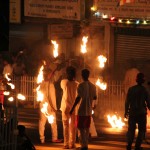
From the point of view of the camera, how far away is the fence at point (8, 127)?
37.5 ft

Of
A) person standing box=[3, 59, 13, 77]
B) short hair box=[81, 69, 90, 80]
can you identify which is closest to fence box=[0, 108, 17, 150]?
short hair box=[81, 69, 90, 80]

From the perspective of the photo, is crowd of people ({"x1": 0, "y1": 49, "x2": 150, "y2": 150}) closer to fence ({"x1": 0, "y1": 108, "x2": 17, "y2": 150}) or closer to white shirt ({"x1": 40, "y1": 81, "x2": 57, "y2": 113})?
white shirt ({"x1": 40, "y1": 81, "x2": 57, "y2": 113})

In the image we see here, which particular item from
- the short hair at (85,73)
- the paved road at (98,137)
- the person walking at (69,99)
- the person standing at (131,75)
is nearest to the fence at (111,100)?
the person standing at (131,75)

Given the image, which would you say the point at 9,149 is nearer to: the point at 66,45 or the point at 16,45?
the point at 66,45

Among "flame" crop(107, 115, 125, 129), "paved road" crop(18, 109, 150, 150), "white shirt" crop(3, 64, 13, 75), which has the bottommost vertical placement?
"paved road" crop(18, 109, 150, 150)

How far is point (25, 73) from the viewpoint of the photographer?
905 inches

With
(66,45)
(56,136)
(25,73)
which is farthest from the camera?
(66,45)

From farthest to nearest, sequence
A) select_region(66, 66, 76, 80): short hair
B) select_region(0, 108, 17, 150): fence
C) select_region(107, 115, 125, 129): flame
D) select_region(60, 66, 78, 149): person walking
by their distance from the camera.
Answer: select_region(107, 115, 125, 129): flame → select_region(60, 66, 78, 149): person walking → select_region(66, 66, 76, 80): short hair → select_region(0, 108, 17, 150): fence

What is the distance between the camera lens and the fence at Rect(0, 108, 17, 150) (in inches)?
450

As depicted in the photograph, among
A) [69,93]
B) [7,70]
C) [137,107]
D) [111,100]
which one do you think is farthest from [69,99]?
[7,70]

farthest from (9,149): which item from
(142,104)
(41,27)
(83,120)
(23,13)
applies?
(41,27)

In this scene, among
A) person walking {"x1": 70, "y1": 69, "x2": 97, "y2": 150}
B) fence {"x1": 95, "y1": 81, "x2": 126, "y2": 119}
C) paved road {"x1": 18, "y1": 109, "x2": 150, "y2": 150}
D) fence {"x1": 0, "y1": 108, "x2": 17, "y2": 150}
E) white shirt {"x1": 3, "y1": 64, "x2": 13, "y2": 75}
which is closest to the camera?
fence {"x1": 0, "y1": 108, "x2": 17, "y2": 150}

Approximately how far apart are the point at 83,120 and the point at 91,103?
1.48 ft

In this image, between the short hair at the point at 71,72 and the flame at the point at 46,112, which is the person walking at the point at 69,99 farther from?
the flame at the point at 46,112
